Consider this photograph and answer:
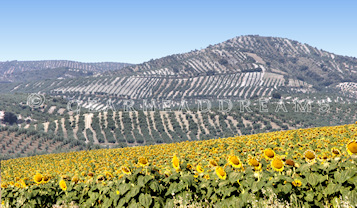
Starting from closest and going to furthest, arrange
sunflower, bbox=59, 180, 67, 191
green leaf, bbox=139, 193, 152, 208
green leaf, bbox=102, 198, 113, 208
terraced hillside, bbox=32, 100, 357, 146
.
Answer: green leaf, bbox=139, 193, 152, 208
green leaf, bbox=102, 198, 113, 208
sunflower, bbox=59, 180, 67, 191
terraced hillside, bbox=32, 100, 357, 146

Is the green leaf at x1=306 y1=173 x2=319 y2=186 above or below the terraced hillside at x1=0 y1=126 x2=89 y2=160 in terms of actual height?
above

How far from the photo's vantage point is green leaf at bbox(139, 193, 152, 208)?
6.44 m

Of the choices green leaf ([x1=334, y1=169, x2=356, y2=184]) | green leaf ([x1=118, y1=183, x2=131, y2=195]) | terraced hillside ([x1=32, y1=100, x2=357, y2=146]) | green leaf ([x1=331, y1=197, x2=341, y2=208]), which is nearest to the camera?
green leaf ([x1=331, y1=197, x2=341, y2=208])

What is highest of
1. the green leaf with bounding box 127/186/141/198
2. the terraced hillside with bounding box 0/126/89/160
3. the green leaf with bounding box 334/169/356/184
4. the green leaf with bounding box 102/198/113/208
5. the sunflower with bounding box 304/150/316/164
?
the sunflower with bounding box 304/150/316/164

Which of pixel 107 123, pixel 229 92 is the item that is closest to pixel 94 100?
pixel 229 92

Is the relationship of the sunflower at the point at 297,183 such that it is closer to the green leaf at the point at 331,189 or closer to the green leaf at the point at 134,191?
the green leaf at the point at 331,189

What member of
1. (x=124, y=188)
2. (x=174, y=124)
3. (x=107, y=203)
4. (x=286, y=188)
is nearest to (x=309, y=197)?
(x=286, y=188)

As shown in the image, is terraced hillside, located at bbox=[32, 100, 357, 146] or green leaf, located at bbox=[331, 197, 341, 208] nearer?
green leaf, located at bbox=[331, 197, 341, 208]

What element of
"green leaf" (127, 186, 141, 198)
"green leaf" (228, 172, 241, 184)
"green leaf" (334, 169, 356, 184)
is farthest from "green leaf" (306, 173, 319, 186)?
"green leaf" (127, 186, 141, 198)

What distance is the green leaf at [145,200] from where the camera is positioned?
253 inches

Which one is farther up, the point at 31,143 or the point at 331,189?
the point at 331,189

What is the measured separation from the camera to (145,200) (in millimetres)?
6480

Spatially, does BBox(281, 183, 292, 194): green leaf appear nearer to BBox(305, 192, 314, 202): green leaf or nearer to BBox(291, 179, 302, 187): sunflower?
BBox(291, 179, 302, 187): sunflower

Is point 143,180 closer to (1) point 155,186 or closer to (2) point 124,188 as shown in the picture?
(1) point 155,186
